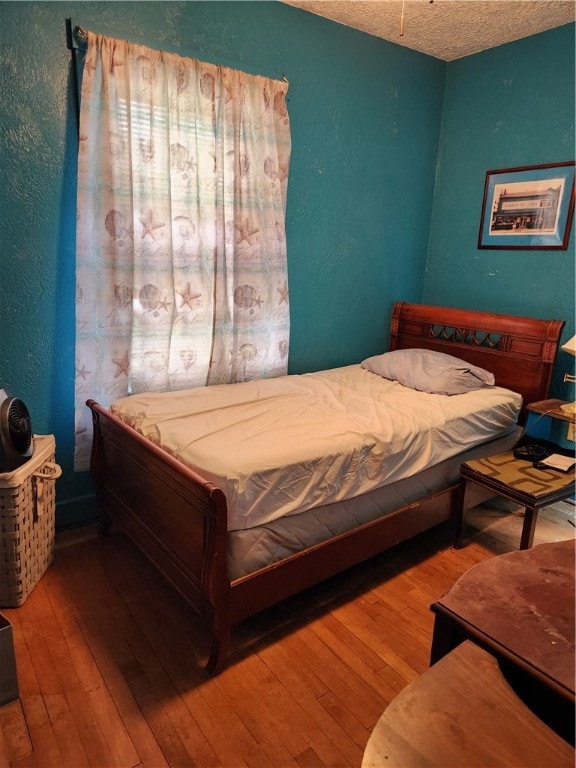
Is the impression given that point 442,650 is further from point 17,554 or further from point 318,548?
point 17,554

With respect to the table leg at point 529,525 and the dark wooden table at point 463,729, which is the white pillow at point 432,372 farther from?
the dark wooden table at point 463,729

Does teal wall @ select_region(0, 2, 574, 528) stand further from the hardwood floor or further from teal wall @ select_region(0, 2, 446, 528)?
the hardwood floor

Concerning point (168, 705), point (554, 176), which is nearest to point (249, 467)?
point (168, 705)

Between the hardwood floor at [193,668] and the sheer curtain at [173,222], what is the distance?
758 millimetres

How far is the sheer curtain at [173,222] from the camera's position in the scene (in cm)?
227

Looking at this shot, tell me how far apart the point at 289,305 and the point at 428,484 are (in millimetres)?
1347

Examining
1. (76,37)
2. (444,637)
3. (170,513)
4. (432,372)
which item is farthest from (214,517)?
(76,37)

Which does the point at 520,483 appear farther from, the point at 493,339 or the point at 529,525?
the point at 493,339

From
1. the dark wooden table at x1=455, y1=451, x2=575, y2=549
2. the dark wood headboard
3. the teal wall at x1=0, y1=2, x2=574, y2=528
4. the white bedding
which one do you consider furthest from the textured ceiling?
the dark wooden table at x1=455, y1=451, x2=575, y2=549

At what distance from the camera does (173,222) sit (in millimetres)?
2488

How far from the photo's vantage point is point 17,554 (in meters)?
1.97

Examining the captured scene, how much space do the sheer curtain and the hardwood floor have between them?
758 mm

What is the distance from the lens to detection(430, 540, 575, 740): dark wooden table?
97 centimetres

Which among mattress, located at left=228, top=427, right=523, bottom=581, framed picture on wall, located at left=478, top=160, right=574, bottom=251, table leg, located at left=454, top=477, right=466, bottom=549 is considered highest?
framed picture on wall, located at left=478, top=160, right=574, bottom=251
